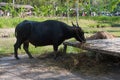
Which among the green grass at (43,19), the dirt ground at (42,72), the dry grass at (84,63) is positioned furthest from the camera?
the green grass at (43,19)

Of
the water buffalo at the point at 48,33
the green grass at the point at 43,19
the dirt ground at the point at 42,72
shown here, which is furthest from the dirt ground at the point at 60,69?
the green grass at the point at 43,19

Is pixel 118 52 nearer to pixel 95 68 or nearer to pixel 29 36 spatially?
pixel 95 68

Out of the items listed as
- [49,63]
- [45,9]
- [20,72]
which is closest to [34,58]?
[49,63]

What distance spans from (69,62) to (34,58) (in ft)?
5.73

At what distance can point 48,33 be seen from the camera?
10648 mm

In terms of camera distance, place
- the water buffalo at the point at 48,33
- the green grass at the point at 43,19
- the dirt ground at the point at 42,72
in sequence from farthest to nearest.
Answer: the green grass at the point at 43,19
the water buffalo at the point at 48,33
the dirt ground at the point at 42,72

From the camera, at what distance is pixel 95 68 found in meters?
9.44

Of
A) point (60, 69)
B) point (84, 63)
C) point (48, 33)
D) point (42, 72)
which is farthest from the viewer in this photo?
point (48, 33)

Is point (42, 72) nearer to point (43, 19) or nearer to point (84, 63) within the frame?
point (84, 63)

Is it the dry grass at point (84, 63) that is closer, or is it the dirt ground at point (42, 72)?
the dirt ground at point (42, 72)

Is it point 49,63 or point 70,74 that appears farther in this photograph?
point 49,63

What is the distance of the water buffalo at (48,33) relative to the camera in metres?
10.6

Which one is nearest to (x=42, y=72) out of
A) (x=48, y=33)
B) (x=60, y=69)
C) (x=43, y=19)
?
(x=60, y=69)

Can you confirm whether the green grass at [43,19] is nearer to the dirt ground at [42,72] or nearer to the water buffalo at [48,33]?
the water buffalo at [48,33]
